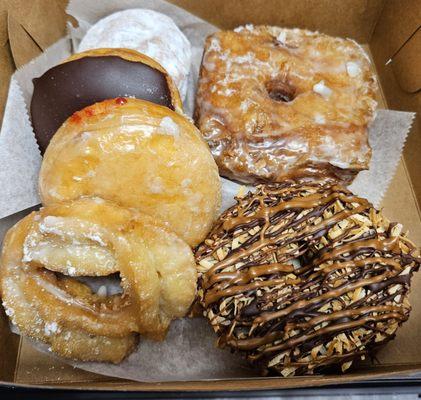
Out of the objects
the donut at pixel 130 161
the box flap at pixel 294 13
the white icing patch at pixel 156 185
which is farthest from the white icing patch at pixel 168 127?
the box flap at pixel 294 13

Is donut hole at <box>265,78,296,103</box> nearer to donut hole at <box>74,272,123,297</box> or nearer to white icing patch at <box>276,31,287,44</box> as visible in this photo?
white icing patch at <box>276,31,287,44</box>

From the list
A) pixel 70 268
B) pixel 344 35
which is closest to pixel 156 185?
pixel 70 268

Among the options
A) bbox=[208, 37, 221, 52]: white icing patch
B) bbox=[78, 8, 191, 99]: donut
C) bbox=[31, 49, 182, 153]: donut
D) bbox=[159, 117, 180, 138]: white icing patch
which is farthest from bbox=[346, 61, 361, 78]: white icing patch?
bbox=[159, 117, 180, 138]: white icing patch

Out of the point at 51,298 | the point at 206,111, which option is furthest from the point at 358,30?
the point at 51,298

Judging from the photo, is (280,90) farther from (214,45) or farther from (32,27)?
(32,27)

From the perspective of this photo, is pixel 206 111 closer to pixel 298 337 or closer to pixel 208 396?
pixel 298 337

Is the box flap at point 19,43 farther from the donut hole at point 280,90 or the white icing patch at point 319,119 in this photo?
the white icing patch at point 319,119
